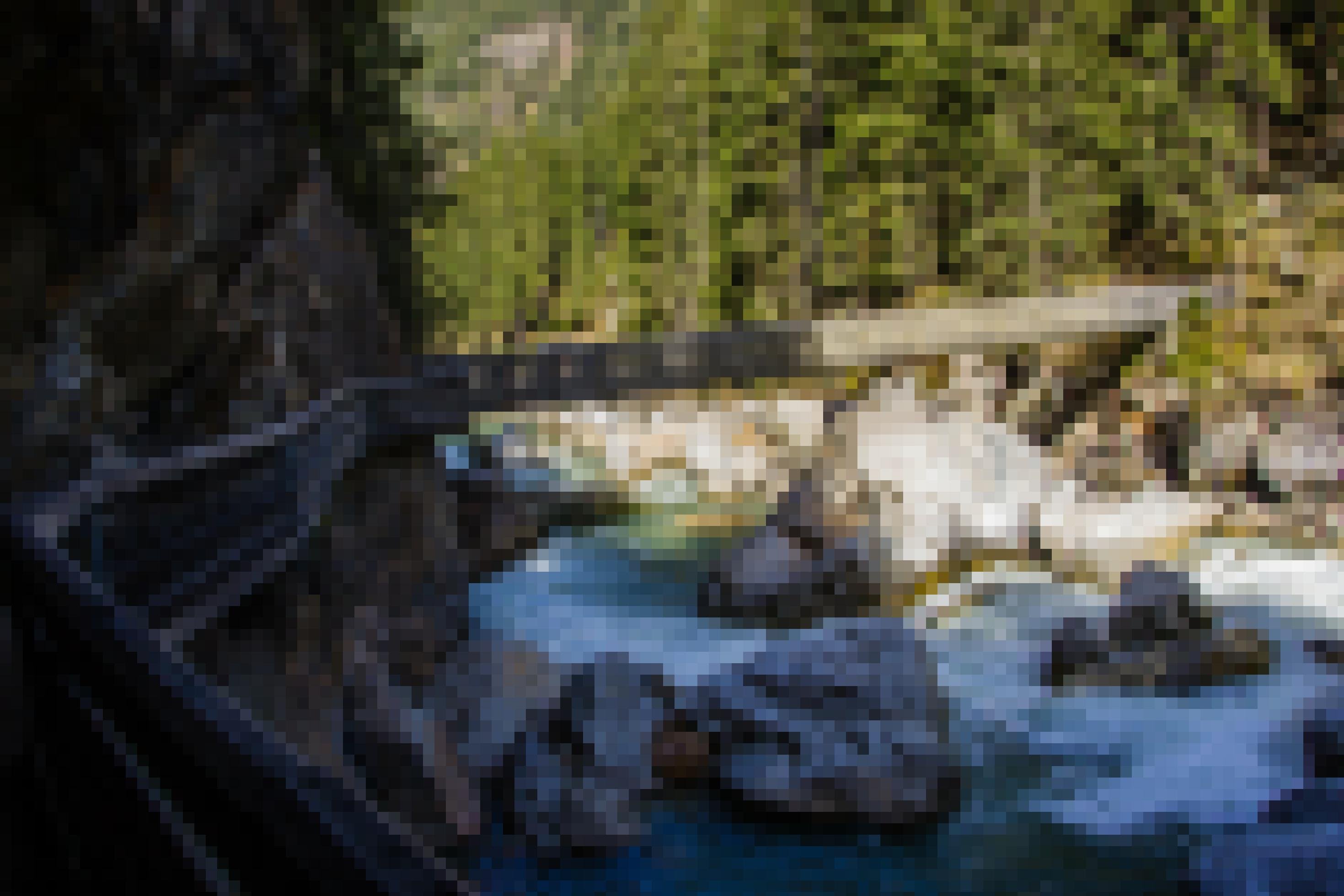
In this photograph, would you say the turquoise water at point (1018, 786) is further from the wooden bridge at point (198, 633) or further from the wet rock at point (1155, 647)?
the wooden bridge at point (198, 633)

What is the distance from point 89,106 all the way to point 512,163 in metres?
33.1

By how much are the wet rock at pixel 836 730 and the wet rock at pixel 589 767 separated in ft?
1.70

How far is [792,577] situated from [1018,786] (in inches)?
157

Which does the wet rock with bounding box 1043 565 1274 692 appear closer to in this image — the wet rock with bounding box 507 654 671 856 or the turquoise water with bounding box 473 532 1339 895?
the turquoise water with bounding box 473 532 1339 895

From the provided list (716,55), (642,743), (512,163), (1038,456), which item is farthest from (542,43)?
(642,743)

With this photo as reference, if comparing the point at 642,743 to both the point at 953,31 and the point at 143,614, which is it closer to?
the point at 143,614

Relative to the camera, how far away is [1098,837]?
688 cm

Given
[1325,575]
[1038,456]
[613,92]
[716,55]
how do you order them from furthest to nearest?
[613,92]
[716,55]
[1038,456]
[1325,575]

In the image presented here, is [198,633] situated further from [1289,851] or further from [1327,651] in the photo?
[1327,651]

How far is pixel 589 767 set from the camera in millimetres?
6906

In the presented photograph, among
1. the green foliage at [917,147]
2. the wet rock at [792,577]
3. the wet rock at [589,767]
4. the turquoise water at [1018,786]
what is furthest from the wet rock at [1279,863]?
the green foliage at [917,147]

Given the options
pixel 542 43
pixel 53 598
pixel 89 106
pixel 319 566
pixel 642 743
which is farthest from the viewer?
pixel 542 43

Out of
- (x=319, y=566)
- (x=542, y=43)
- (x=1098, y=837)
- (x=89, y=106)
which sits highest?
(x=542, y=43)

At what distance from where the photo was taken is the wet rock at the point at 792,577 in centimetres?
1106
